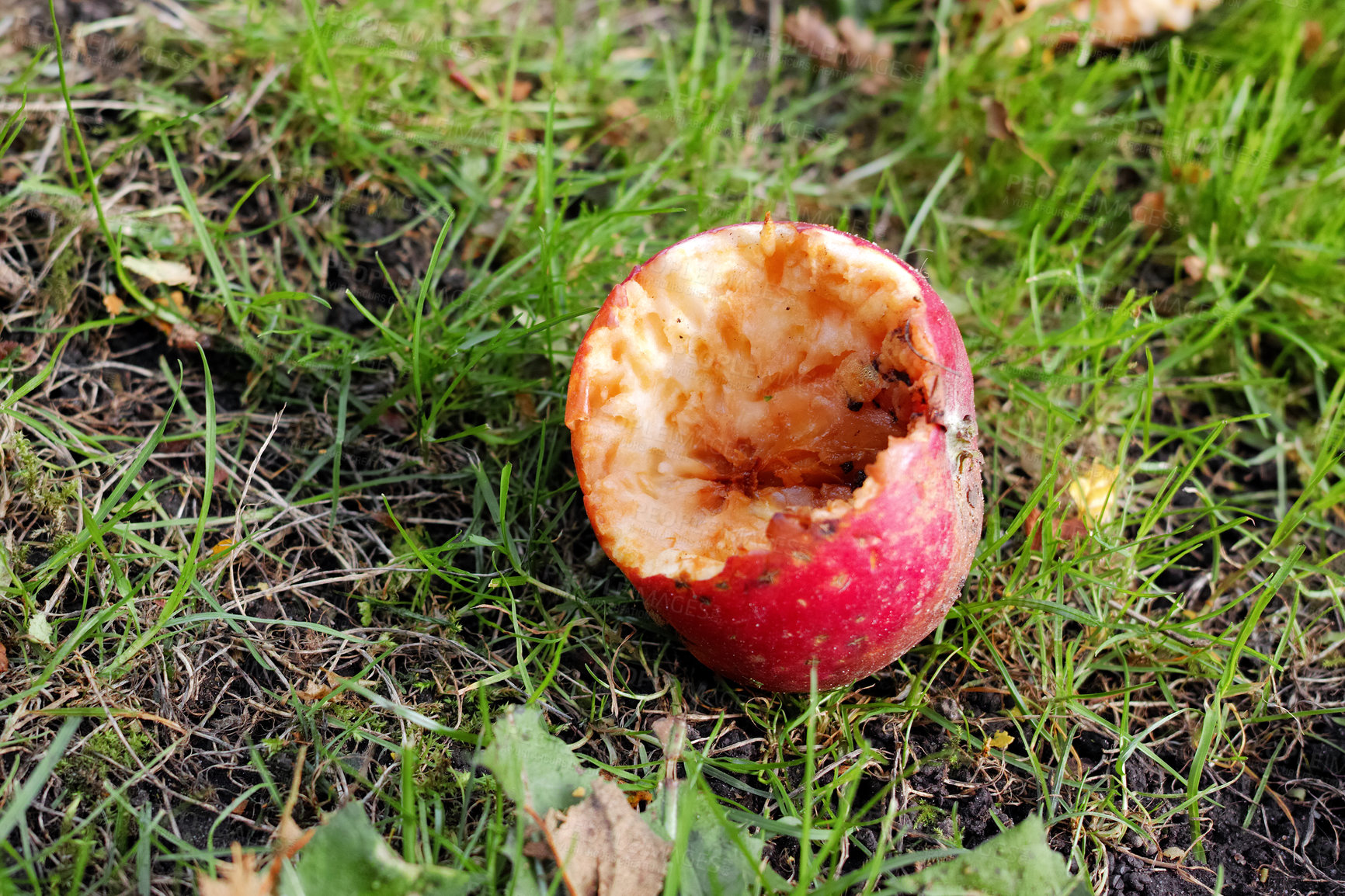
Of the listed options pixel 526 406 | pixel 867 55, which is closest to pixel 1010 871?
pixel 526 406

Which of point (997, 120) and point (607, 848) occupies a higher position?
point (997, 120)

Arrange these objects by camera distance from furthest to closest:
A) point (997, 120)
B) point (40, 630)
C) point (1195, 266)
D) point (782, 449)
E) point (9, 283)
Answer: point (997, 120) → point (1195, 266) → point (9, 283) → point (782, 449) → point (40, 630)

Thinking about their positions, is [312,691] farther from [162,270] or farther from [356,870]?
[162,270]

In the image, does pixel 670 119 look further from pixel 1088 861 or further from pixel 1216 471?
pixel 1088 861

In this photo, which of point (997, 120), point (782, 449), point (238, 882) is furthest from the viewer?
point (997, 120)

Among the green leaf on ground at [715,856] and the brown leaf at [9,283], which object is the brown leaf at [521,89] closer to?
the brown leaf at [9,283]

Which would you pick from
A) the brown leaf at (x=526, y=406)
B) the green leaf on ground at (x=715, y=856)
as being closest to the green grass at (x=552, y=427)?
the brown leaf at (x=526, y=406)

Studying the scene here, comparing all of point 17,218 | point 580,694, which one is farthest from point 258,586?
point 17,218

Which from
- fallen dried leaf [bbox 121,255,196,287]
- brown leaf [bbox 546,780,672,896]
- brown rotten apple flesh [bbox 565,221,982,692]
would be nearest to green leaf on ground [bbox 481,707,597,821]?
brown leaf [bbox 546,780,672,896]

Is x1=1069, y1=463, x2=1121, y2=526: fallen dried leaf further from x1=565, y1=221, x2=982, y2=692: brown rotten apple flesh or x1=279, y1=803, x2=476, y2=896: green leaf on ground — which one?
x1=279, y1=803, x2=476, y2=896: green leaf on ground
